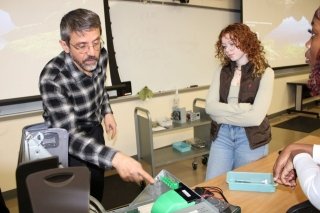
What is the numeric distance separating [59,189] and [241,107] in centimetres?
126

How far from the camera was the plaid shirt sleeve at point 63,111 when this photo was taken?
1.21 meters

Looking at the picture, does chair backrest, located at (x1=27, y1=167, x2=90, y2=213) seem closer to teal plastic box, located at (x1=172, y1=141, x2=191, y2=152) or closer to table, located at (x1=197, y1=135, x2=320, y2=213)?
Answer: table, located at (x1=197, y1=135, x2=320, y2=213)

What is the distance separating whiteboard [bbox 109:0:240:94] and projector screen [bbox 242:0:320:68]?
502mm

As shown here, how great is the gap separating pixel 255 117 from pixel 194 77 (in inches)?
85.3

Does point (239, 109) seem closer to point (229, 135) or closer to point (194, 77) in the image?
point (229, 135)

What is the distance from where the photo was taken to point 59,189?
2.48 feet

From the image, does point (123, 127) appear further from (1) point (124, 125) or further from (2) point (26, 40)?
(2) point (26, 40)

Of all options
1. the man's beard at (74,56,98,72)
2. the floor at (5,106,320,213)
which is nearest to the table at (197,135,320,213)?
the man's beard at (74,56,98,72)

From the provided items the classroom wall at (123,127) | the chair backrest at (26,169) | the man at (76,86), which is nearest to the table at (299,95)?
the classroom wall at (123,127)

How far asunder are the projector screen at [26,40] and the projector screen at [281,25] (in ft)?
9.00

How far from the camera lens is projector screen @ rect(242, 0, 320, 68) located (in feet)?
14.2

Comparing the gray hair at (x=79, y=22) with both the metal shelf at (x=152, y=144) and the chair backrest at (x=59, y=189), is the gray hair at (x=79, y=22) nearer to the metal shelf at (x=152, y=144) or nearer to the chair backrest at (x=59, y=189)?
the chair backrest at (x=59, y=189)

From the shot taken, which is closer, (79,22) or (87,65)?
(79,22)

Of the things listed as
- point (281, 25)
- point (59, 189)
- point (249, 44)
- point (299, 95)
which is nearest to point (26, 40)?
point (249, 44)
